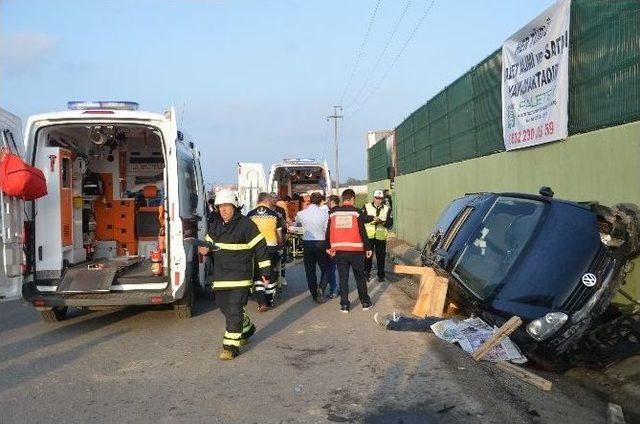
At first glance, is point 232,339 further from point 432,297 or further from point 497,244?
point 497,244

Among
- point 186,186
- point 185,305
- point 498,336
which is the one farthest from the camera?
point 186,186

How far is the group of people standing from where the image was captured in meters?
7.13

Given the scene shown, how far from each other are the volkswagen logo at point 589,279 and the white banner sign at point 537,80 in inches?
126

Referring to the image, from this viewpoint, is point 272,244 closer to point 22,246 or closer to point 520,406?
point 22,246

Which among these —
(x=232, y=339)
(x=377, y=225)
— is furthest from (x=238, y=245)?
(x=377, y=225)

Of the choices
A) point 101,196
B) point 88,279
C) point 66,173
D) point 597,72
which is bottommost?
point 88,279

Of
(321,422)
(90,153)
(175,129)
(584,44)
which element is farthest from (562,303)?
(90,153)

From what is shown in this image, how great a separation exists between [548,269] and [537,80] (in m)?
4.25

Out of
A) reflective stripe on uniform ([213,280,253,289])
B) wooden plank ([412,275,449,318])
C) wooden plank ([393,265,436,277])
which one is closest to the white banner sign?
wooden plank ([393,265,436,277])

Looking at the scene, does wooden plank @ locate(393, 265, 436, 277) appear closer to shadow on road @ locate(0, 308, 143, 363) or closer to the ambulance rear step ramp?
the ambulance rear step ramp

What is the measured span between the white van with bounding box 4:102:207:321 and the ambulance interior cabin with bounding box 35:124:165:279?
2 centimetres

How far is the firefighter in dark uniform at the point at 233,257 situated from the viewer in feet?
23.2

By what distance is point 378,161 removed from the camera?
30.7 m

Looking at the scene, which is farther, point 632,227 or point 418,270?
point 418,270
